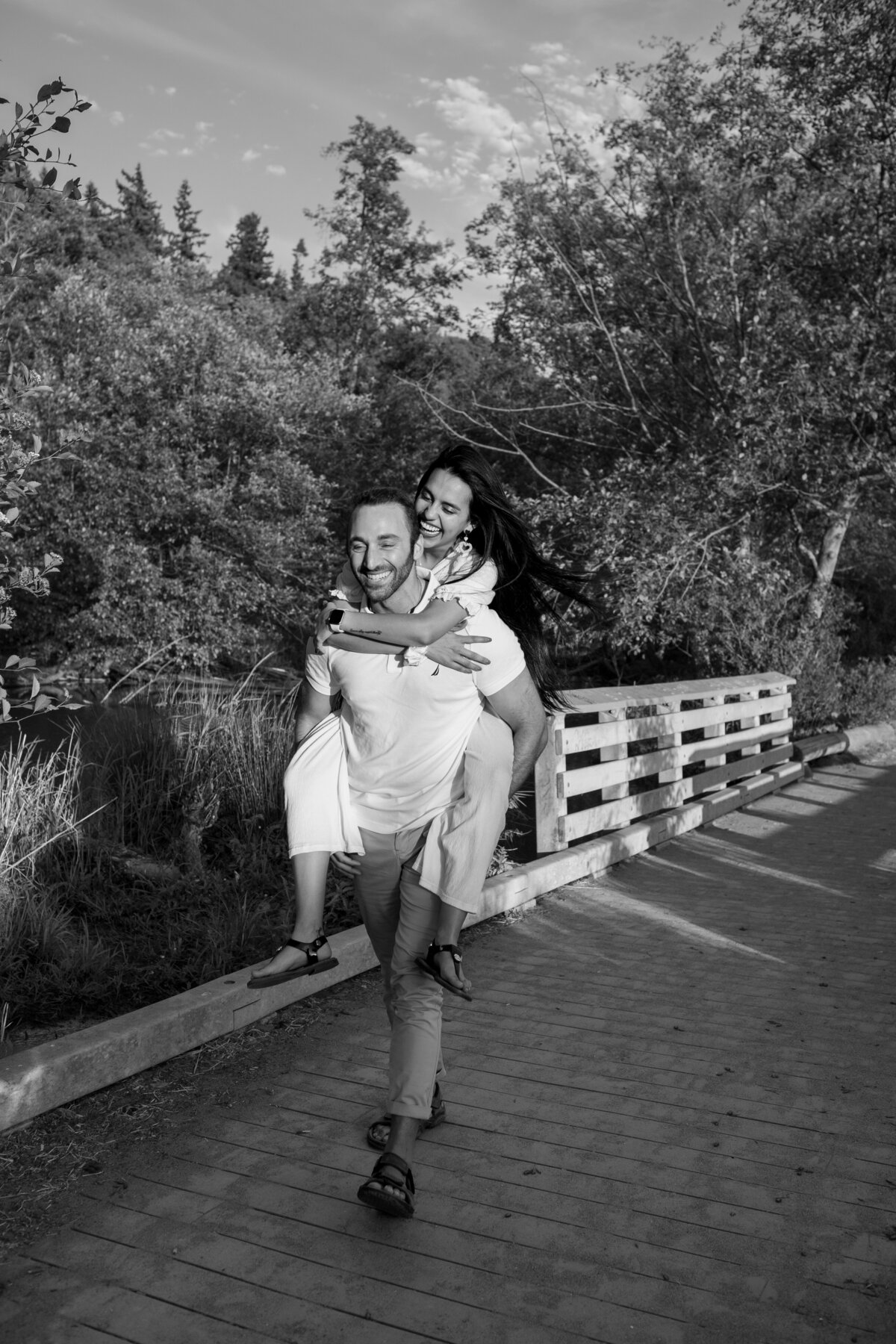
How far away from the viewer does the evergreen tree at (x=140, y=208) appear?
59.7 meters

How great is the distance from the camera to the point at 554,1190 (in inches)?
130

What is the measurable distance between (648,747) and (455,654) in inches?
394

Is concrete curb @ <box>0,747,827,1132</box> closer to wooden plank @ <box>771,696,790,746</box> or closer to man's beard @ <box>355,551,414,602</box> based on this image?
man's beard @ <box>355,551,414,602</box>

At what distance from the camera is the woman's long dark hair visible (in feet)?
11.7

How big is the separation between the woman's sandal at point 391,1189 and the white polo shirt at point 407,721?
85cm

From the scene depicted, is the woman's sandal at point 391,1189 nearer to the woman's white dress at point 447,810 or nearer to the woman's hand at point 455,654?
the woman's white dress at point 447,810

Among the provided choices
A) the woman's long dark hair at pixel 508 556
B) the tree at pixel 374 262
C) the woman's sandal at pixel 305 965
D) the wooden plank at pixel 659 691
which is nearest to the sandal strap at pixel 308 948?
the woman's sandal at pixel 305 965

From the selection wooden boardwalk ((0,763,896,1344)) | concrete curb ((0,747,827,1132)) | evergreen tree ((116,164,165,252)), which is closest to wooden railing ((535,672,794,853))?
concrete curb ((0,747,827,1132))

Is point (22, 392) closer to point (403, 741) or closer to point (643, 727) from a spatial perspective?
point (403, 741)

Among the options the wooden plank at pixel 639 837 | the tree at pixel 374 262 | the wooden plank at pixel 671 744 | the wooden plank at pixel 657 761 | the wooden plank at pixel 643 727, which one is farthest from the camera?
the tree at pixel 374 262

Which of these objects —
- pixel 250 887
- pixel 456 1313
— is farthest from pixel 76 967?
pixel 456 1313

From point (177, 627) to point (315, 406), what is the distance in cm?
500

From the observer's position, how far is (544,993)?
511 cm

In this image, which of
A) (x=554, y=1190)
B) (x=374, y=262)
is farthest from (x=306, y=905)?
(x=374, y=262)
